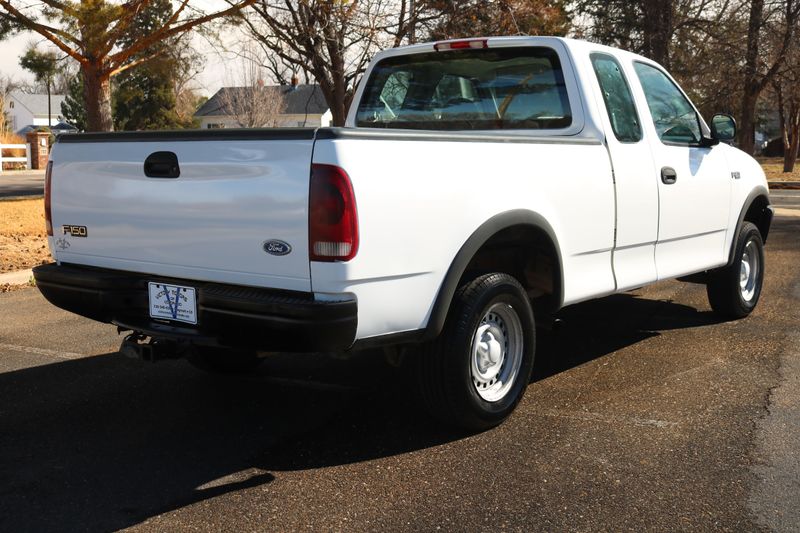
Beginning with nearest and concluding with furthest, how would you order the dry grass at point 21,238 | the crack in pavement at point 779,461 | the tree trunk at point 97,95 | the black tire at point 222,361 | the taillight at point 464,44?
1. the crack in pavement at point 779,461
2. the black tire at point 222,361
3. the taillight at point 464,44
4. the dry grass at point 21,238
5. the tree trunk at point 97,95

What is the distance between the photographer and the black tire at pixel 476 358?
13.1ft

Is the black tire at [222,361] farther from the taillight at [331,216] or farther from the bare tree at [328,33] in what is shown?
the bare tree at [328,33]

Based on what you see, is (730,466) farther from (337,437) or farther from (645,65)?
(645,65)

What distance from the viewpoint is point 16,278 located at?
9039mm

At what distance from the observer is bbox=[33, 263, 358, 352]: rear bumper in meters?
3.44

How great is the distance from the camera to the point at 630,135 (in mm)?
5270

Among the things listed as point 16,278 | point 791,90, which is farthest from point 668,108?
point 791,90

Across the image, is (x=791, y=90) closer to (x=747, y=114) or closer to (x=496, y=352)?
(x=747, y=114)

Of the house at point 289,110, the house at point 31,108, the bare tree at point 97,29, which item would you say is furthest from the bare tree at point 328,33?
the house at point 31,108

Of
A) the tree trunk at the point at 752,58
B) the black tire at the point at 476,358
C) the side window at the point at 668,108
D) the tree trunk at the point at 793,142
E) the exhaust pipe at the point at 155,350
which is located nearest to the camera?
the black tire at the point at 476,358

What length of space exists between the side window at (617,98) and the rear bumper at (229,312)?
2.50 metres

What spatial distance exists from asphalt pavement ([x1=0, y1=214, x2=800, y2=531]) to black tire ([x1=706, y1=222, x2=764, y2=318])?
1.83ft

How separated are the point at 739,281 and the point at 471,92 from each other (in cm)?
283

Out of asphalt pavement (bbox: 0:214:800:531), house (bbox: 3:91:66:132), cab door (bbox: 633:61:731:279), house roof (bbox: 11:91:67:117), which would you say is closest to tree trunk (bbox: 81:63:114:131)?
asphalt pavement (bbox: 0:214:800:531)
